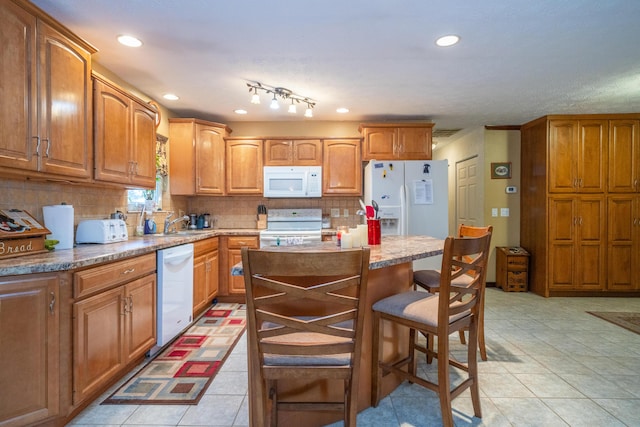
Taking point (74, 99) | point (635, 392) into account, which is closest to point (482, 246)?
point (635, 392)

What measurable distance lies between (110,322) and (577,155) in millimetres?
5194

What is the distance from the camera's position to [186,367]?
7.57 ft

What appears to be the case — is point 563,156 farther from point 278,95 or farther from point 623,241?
point 278,95

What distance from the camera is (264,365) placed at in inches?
46.5

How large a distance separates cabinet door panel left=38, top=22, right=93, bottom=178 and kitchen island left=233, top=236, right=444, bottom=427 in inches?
56.9

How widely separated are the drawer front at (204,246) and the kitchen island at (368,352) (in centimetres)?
172

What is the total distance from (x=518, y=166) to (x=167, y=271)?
474 cm

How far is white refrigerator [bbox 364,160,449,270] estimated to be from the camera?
3.88 metres

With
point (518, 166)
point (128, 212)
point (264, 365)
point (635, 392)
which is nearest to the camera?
point (264, 365)

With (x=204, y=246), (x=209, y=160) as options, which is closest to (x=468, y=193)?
(x=209, y=160)

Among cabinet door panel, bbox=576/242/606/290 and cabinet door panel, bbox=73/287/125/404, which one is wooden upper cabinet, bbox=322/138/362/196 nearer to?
cabinet door panel, bbox=73/287/125/404

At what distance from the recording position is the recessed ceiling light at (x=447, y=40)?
2260mm

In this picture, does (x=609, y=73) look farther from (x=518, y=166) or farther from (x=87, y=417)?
(x=87, y=417)

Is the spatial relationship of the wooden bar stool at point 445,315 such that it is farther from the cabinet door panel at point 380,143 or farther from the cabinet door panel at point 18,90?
the cabinet door panel at point 380,143
